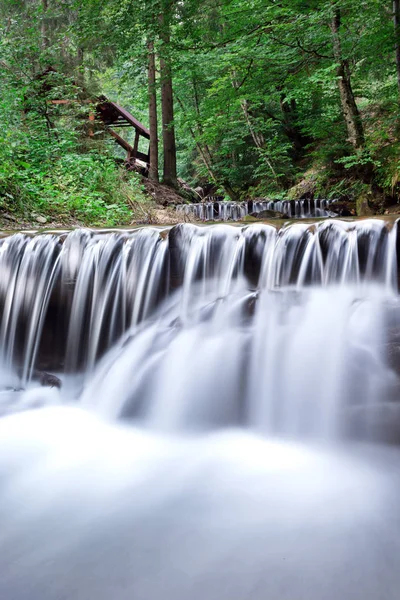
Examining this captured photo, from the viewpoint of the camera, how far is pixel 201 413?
3475 mm

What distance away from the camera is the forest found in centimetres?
777

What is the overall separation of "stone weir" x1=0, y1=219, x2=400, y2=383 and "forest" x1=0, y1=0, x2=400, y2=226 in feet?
8.71

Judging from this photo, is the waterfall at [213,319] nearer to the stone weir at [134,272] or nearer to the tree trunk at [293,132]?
the stone weir at [134,272]

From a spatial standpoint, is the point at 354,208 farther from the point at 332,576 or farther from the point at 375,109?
the point at 332,576

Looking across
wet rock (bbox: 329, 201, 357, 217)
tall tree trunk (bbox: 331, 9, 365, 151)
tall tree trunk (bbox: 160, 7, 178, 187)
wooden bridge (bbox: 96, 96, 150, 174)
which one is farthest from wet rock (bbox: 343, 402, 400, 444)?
wooden bridge (bbox: 96, 96, 150, 174)

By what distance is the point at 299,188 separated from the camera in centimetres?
1283

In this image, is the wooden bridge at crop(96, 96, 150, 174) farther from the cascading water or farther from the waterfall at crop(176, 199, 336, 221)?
the cascading water

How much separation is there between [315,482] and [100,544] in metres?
1.24

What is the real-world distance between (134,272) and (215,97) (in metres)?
8.26

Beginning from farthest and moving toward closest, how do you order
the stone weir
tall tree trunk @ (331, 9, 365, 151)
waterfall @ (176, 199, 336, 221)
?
waterfall @ (176, 199, 336, 221) → tall tree trunk @ (331, 9, 365, 151) → the stone weir

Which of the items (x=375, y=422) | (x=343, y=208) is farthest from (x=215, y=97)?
(x=375, y=422)

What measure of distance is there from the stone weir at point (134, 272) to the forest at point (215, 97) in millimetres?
2655

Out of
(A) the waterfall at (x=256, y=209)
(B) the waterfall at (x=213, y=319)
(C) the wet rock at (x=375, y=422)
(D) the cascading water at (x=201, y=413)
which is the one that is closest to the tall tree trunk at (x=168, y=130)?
(A) the waterfall at (x=256, y=209)

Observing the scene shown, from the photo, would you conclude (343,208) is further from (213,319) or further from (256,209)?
(213,319)
